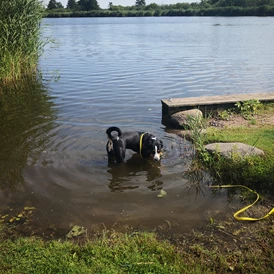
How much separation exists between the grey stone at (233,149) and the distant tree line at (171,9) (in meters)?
67.1

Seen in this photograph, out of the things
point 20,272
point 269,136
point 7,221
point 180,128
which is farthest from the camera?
point 180,128

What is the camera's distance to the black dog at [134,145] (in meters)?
6.10

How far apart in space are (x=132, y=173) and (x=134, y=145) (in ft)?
1.85

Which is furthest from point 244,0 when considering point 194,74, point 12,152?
point 12,152

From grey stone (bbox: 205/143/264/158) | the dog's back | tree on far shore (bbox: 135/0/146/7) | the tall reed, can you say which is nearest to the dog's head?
the dog's back

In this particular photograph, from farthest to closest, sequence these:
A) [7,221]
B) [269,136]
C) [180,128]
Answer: [180,128] → [269,136] → [7,221]

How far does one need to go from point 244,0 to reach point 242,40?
54328mm

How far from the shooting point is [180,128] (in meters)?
8.38

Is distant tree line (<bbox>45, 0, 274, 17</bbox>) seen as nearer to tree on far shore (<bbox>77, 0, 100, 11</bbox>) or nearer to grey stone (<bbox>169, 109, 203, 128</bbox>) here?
tree on far shore (<bbox>77, 0, 100, 11</bbox>)

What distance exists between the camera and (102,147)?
23.7ft

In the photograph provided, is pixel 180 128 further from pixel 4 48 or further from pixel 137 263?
pixel 4 48

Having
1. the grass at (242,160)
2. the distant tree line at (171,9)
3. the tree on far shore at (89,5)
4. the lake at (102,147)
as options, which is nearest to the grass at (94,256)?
the lake at (102,147)

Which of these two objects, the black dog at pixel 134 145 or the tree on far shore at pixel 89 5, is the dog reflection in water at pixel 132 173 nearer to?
the black dog at pixel 134 145

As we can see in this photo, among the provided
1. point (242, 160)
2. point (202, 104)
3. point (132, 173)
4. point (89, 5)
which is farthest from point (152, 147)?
point (89, 5)
